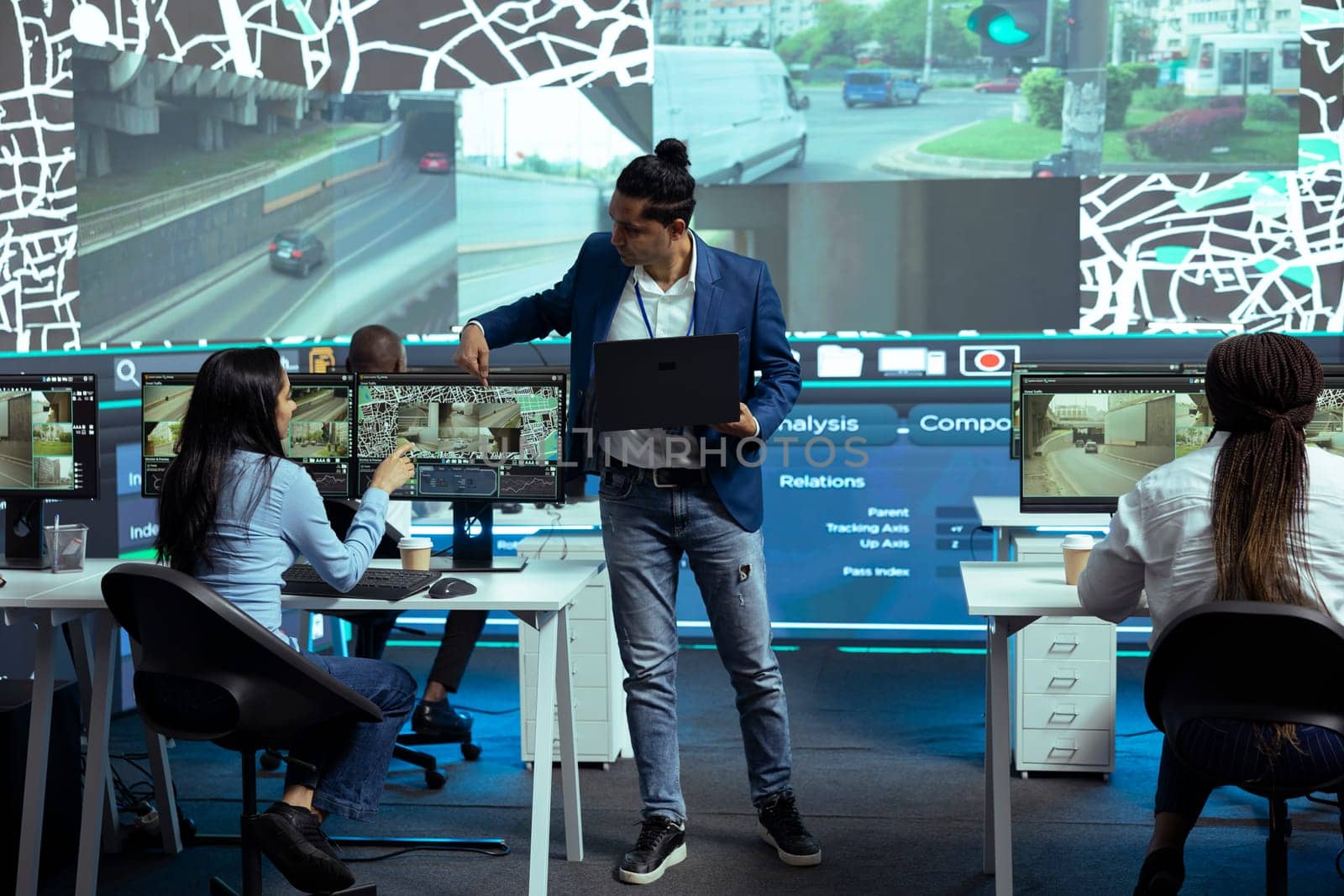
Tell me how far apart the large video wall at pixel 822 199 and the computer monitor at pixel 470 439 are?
1.99 metres

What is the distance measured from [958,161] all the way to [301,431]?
312cm

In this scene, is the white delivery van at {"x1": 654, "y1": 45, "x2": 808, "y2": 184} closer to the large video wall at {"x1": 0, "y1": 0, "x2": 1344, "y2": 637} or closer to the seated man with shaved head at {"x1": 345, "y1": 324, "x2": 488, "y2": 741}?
the large video wall at {"x1": 0, "y1": 0, "x2": 1344, "y2": 637}

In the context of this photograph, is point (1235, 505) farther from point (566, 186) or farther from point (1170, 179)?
point (566, 186)

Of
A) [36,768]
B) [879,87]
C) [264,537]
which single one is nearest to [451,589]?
[264,537]

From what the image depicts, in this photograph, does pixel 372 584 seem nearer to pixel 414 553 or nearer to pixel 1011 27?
pixel 414 553

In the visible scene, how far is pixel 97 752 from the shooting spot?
121 inches

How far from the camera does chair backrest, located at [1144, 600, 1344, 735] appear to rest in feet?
7.10

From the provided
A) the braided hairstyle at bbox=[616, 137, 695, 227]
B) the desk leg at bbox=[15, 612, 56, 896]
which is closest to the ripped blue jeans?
the braided hairstyle at bbox=[616, 137, 695, 227]

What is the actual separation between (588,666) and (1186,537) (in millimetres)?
2111

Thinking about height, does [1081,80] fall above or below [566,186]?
above

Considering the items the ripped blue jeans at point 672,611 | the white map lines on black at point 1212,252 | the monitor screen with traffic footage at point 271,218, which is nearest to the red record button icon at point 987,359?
the white map lines on black at point 1212,252

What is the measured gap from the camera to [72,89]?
15.4ft

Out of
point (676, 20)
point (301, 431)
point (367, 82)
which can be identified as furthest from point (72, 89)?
point (676, 20)

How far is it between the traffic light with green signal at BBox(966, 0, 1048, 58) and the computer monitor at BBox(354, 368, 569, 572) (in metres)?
2.98
